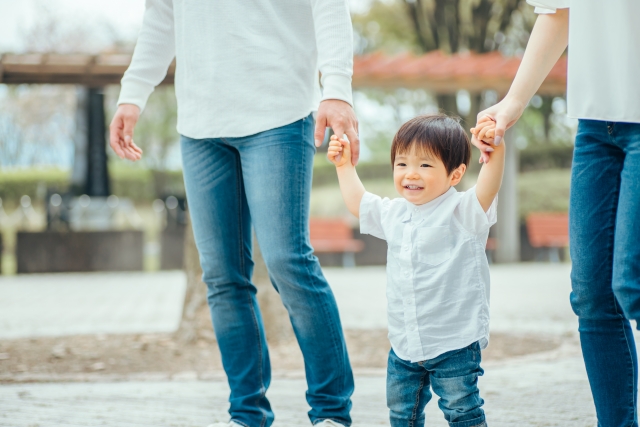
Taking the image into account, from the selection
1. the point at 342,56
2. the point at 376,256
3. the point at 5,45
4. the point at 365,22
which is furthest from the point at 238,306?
the point at 5,45

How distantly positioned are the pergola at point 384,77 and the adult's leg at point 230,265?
22.4 feet

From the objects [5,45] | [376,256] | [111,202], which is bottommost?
[376,256]

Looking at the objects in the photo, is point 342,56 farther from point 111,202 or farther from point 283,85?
point 111,202

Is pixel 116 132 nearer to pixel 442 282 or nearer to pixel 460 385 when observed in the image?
pixel 442 282

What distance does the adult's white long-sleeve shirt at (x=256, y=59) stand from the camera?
97.3 inches

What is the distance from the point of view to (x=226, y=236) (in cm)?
262

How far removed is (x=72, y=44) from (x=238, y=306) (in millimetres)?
23358

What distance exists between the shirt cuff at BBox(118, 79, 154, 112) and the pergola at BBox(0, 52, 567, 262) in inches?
253

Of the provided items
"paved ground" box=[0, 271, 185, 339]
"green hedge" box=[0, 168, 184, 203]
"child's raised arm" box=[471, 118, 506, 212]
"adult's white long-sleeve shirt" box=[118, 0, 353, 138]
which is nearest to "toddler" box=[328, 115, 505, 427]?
"child's raised arm" box=[471, 118, 506, 212]

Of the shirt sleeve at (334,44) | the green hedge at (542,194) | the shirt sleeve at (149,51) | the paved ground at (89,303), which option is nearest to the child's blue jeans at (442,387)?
the shirt sleeve at (334,44)

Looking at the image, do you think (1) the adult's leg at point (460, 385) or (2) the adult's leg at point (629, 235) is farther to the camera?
(1) the adult's leg at point (460, 385)

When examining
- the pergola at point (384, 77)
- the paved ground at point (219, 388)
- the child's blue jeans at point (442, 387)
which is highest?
the pergola at point (384, 77)

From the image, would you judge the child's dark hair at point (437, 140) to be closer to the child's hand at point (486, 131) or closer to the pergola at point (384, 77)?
the child's hand at point (486, 131)

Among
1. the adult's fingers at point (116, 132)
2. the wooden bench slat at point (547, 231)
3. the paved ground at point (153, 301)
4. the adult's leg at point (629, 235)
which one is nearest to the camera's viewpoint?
the adult's leg at point (629, 235)
